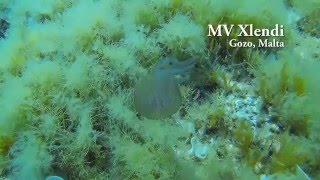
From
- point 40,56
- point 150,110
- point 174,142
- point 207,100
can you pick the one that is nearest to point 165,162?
point 174,142

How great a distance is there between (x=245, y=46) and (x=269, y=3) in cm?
62

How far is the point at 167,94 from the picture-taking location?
268 centimetres

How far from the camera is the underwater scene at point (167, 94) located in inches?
104

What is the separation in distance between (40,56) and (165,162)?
1.96m

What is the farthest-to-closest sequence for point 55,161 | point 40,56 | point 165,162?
point 40,56 < point 55,161 < point 165,162

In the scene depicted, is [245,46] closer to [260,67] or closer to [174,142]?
[260,67]

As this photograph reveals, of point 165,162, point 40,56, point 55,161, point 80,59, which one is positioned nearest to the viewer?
point 165,162

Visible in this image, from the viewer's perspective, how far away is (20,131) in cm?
297

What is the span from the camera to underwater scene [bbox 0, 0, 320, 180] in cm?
265

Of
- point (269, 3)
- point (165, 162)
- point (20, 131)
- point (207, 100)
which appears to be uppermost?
point (269, 3)

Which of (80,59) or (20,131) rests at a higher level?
(80,59)

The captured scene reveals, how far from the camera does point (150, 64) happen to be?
333 cm

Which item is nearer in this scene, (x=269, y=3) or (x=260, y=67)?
(x=260, y=67)

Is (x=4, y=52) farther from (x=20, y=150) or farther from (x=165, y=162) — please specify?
(x=165, y=162)
